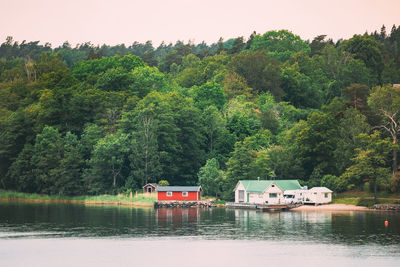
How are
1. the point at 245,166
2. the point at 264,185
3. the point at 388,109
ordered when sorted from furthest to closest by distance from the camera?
1. the point at 388,109
2. the point at 245,166
3. the point at 264,185

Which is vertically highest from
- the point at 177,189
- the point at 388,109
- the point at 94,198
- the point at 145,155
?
the point at 388,109

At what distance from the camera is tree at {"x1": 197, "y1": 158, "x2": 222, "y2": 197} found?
11662 centimetres

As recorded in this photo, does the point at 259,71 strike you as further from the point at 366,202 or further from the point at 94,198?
the point at 366,202

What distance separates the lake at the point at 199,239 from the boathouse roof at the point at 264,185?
9561 millimetres

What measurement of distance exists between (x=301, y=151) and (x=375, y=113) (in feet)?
56.3

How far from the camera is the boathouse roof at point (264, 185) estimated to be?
356 feet

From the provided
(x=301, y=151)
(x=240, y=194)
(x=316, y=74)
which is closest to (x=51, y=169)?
(x=240, y=194)

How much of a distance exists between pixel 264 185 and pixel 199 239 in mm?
41124

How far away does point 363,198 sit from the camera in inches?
4094

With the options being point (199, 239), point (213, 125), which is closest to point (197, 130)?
point (213, 125)

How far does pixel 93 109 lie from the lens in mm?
136000

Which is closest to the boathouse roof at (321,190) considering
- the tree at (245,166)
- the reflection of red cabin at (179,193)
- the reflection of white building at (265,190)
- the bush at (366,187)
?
the reflection of white building at (265,190)

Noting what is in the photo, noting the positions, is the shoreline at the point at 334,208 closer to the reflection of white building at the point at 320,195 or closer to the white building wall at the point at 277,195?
the reflection of white building at the point at 320,195

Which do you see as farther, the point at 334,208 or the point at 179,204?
the point at 179,204
